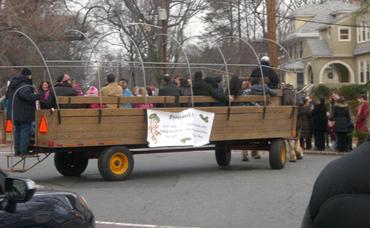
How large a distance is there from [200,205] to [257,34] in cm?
4669

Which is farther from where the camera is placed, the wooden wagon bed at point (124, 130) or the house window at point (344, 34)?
the house window at point (344, 34)

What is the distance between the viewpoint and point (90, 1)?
5028cm

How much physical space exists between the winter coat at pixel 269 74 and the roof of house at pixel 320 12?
132 feet

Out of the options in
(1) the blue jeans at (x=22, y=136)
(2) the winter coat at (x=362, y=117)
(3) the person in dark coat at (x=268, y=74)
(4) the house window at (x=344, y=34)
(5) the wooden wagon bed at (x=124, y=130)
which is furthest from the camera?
(4) the house window at (x=344, y=34)

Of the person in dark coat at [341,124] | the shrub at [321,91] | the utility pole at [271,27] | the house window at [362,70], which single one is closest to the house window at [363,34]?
the house window at [362,70]

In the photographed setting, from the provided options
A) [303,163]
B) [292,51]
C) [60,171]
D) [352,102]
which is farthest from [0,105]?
[292,51]

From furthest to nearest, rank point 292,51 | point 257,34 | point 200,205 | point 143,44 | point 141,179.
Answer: point 292,51 → point 257,34 → point 143,44 → point 141,179 → point 200,205

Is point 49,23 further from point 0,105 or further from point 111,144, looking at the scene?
point 111,144

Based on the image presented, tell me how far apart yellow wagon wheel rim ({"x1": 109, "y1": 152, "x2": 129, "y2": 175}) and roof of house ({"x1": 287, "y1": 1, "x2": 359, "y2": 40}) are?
44.3m

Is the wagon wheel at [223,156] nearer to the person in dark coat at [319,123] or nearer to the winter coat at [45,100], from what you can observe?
the winter coat at [45,100]

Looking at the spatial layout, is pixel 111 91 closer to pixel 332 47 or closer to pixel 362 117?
pixel 362 117

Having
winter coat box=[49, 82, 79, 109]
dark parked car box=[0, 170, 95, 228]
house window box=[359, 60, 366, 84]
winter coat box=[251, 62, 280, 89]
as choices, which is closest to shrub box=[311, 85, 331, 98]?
house window box=[359, 60, 366, 84]

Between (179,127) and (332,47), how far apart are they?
41.7 metres

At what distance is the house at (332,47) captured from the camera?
166 feet
